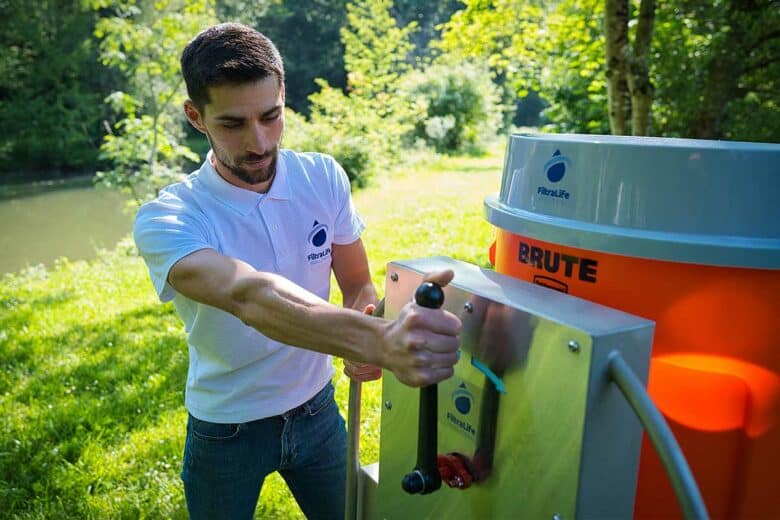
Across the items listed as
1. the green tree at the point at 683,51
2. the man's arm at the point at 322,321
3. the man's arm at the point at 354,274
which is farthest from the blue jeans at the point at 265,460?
the green tree at the point at 683,51

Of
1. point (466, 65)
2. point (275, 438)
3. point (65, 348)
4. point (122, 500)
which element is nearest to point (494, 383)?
point (275, 438)

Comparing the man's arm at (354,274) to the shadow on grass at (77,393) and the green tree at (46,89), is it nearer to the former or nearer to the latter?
the shadow on grass at (77,393)

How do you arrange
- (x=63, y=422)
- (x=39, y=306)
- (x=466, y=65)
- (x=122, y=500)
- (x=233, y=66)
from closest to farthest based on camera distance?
(x=233, y=66) → (x=122, y=500) → (x=63, y=422) → (x=39, y=306) → (x=466, y=65)

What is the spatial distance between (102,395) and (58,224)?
515 inches

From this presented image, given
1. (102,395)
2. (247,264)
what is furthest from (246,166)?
(102,395)

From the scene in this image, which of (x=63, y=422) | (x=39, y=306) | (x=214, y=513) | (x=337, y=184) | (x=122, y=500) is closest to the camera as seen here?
(x=214, y=513)

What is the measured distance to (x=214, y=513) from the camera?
1.81 meters

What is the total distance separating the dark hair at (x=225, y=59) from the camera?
1587mm

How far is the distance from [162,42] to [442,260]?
858 cm

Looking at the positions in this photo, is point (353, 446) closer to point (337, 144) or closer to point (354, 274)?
point (354, 274)

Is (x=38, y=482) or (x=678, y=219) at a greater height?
(x=678, y=219)

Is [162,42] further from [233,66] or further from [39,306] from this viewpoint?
[233,66]

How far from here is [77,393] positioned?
13.4ft

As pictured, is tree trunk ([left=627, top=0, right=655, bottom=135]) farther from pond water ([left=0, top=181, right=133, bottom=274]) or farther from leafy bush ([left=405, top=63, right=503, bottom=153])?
leafy bush ([left=405, top=63, right=503, bottom=153])
